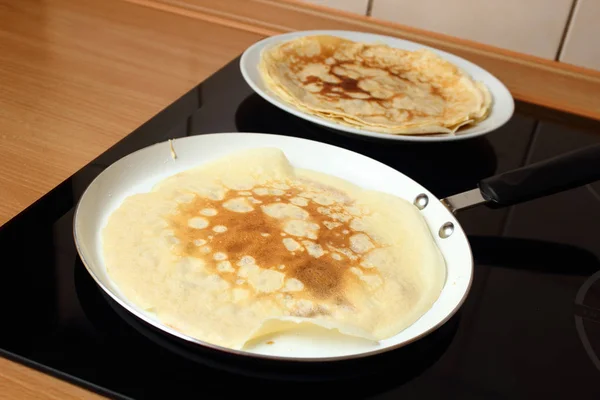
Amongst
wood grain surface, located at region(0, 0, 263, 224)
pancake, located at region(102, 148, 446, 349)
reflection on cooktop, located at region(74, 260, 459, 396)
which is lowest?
reflection on cooktop, located at region(74, 260, 459, 396)

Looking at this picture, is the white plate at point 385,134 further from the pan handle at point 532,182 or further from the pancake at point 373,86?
the pan handle at point 532,182

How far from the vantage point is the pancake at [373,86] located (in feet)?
2.99

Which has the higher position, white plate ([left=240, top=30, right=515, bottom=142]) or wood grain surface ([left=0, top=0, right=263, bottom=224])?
white plate ([left=240, top=30, right=515, bottom=142])

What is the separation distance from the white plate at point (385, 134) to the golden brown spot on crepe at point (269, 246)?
7.8 inches

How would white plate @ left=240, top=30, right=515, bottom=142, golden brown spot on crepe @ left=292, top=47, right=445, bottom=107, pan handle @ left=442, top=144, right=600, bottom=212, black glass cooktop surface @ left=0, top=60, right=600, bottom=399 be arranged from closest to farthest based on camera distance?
black glass cooktop surface @ left=0, top=60, right=600, bottom=399
pan handle @ left=442, top=144, right=600, bottom=212
white plate @ left=240, top=30, right=515, bottom=142
golden brown spot on crepe @ left=292, top=47, right=445, bottom=107

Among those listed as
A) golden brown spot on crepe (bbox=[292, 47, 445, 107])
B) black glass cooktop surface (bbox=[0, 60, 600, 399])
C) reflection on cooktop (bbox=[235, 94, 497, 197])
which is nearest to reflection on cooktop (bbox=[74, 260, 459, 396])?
black glass cooktop surface (bbox=[0, 60, 600, 399])

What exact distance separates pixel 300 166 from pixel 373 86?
283 mm

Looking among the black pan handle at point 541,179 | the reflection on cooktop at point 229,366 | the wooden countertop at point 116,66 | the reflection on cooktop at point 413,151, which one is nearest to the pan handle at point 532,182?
the black pan handle at point 541,179

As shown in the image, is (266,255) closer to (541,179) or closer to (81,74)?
(541,179)

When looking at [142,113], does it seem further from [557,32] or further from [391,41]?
[557,32]

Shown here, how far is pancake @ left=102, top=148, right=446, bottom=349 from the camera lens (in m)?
0.56

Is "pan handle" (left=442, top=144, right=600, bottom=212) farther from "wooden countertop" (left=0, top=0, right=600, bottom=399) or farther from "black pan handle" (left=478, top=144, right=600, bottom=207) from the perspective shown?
"wooden countertop" (left=0, top=0, right=600, bottom=399)

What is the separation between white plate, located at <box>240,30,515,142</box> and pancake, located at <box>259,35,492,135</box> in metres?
0.01

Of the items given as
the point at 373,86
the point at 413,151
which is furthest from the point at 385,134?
the point at 373,86
